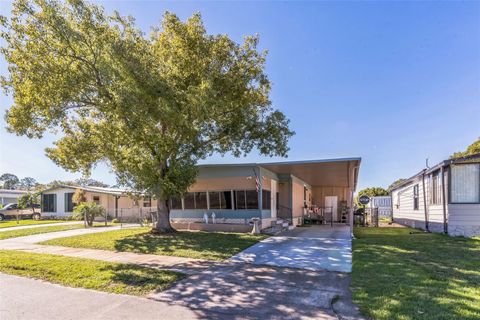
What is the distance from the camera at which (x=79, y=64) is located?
37.0ft

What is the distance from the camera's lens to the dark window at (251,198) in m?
15.7

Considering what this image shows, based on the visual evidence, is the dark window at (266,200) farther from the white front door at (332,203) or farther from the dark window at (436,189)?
the white front door at (332,203)

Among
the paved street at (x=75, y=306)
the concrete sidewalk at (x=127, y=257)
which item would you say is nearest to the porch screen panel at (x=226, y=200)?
the concrete sidewalk at (x=127, y=257)

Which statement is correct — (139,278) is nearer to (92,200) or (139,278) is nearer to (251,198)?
(251,198)

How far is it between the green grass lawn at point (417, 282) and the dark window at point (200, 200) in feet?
30.2

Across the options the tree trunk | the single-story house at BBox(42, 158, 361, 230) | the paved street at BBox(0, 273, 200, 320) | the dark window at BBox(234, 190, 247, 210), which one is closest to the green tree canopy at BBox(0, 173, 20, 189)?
the single-story house at BBox(42, 158, 361, 230)

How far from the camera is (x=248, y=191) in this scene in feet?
52.3

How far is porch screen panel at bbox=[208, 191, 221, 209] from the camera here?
1666cm

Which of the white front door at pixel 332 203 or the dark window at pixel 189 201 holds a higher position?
the dark window at pixel 189 201

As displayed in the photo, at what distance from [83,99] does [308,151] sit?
1871cm

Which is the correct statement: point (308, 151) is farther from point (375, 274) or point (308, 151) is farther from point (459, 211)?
point (375, 274)

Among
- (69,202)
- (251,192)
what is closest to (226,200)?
(251,192)

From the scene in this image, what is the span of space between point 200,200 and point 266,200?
3.73 metres

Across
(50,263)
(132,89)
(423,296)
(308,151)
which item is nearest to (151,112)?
(132,89)
